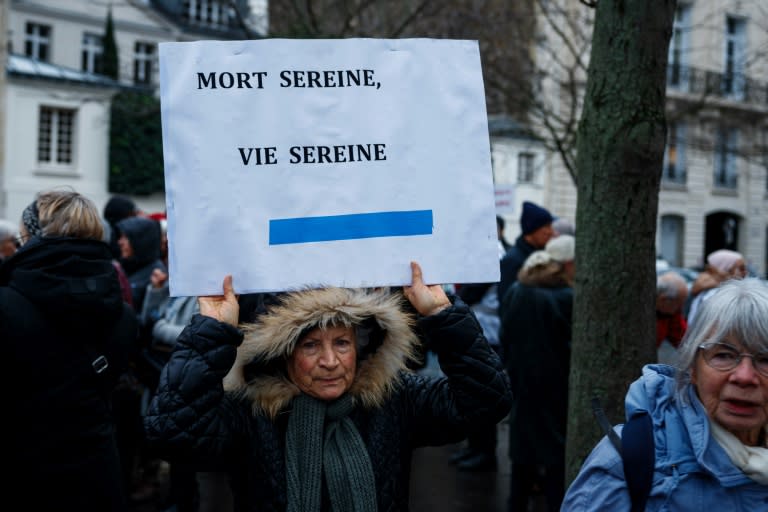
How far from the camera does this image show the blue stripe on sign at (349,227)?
8.43 ft

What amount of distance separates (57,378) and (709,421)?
2496mm

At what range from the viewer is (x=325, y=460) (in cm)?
249

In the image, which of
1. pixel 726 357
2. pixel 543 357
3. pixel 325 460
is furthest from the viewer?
pixel 543 357

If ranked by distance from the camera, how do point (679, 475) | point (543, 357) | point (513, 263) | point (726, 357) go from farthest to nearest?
1. point (513, 263)
2. point (543, 357)
3. point (726, 357)
4. point (679, 475)

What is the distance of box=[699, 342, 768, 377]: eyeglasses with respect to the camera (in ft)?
7.32

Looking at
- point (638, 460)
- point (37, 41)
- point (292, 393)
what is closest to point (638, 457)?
Result: point (638, 460)

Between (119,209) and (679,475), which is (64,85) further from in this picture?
(679,475)

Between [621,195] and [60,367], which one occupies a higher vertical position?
[621,195]

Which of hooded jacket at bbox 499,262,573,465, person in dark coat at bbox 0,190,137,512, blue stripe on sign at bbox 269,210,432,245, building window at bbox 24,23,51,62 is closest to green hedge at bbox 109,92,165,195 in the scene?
building window at bbox 24,23,51,62

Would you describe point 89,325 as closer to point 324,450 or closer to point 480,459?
point 324,450

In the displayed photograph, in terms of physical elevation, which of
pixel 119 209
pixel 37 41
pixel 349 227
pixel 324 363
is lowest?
pixel 324 363

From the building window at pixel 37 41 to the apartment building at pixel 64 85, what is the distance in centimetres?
4

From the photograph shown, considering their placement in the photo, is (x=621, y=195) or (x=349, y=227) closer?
(x=349, y=227)

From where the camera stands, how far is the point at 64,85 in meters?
30.6
